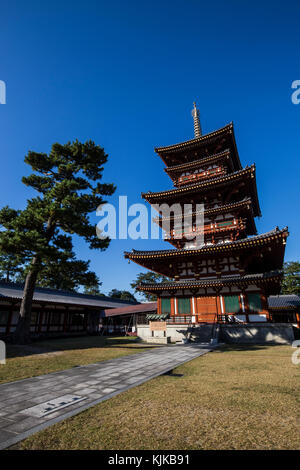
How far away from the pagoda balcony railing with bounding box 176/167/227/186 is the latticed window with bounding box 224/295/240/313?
9960 millimetres

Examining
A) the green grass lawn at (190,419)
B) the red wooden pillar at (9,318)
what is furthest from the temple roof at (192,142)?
the red wooden pillar at (9,318)

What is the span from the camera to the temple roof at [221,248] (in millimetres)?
13195

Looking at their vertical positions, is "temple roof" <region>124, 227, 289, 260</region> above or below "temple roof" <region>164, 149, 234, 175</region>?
below

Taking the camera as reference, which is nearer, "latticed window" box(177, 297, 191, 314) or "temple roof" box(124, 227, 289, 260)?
"temple roof" box(124, 227, 289, 260)

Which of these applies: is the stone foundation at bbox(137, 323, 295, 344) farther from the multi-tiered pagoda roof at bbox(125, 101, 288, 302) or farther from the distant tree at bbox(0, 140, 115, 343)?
the distant tree at bbox(0, 140, 115, 343)

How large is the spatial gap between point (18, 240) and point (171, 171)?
47.9 ft

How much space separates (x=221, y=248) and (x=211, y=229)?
2859mm

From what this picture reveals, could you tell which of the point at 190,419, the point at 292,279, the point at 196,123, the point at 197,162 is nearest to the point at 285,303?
the point at 292,279

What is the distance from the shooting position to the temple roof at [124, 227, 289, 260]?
43.3 feet

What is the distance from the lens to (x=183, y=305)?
17.0 m

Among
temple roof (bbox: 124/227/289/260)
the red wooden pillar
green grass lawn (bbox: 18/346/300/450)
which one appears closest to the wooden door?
temple roof (bbox: 124/227/289/260)

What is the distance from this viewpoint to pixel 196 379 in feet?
20.0

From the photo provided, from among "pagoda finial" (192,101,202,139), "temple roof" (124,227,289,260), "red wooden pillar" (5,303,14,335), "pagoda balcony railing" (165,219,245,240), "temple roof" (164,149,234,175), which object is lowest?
"red wooden pillar" (5,303,14,335)
